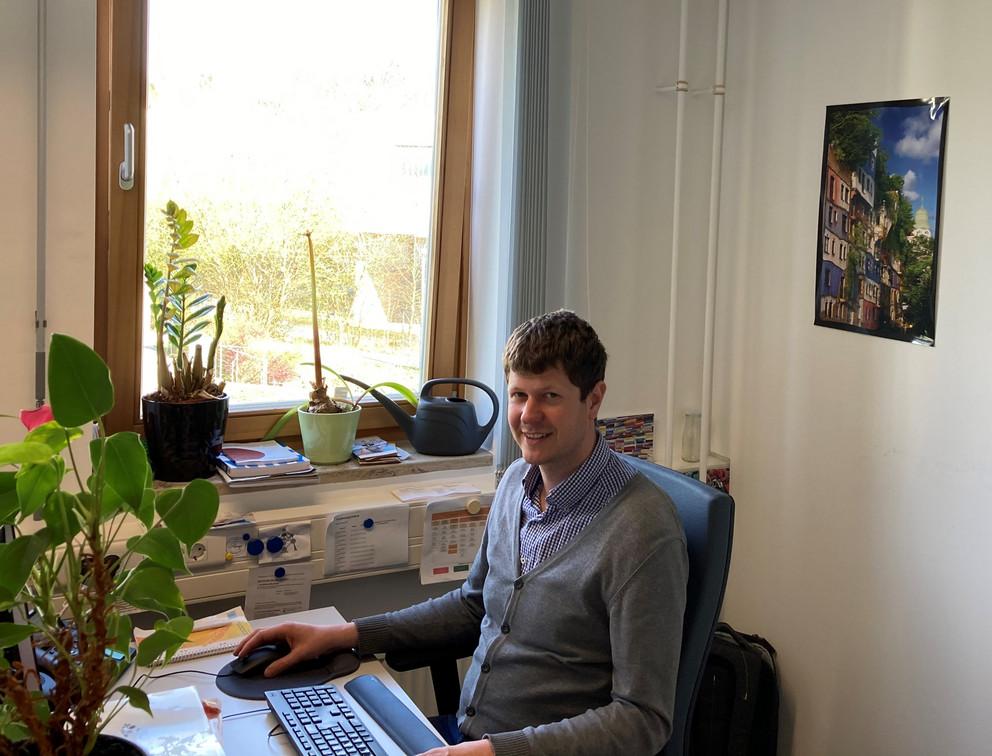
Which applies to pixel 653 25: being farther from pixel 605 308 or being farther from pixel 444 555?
pixel 444 555

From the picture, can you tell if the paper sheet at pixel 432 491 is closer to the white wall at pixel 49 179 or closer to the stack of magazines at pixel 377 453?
the stack of magazines at pixel 377 453

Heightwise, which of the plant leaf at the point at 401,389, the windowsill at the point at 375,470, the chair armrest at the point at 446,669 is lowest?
the chair armrest at the point at 446,669

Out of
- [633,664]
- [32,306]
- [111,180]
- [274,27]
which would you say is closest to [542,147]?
[274,27]

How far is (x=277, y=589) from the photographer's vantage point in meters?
2.29

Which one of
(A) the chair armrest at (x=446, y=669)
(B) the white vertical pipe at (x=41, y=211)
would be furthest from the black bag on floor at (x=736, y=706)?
(B) the white vertical pipe at (x=41, y=211)

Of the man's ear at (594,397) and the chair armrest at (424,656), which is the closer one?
the man's ear at (594,397)

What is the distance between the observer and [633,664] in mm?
1543

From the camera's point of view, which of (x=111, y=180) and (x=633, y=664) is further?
(x=111, y=180)

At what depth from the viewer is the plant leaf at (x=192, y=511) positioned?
3.30 feet

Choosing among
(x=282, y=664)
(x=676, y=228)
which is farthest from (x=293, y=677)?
(x=676, y=228)

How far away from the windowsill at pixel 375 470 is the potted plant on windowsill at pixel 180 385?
6 centimetres

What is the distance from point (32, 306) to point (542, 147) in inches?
48.5

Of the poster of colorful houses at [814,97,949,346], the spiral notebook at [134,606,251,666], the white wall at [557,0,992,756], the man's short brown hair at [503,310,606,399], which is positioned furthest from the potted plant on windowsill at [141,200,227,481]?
the poster of colorful houses at [814,97,949,346]

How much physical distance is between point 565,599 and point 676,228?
1399 mm
